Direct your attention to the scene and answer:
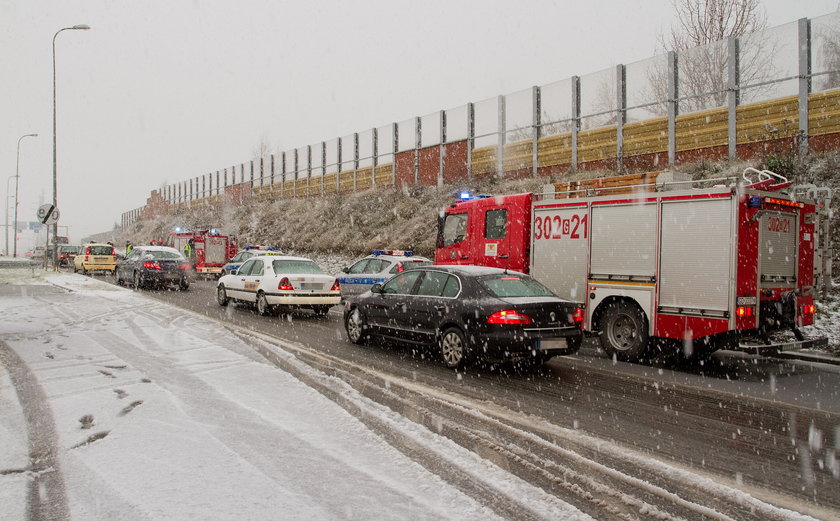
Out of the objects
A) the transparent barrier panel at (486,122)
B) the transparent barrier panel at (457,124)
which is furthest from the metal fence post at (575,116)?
the transparent barrier panel at (457,124)

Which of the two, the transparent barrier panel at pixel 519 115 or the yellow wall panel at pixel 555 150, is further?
the transparent barrier panel at pixel 519 115

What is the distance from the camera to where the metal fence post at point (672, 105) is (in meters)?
19.6

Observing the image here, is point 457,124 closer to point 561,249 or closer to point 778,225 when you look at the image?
point 561,249

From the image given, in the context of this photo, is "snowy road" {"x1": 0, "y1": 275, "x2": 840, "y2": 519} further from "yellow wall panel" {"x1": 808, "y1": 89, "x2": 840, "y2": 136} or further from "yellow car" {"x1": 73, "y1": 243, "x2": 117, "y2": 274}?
"yellow car" {"x1": 73, "y1": 243, "x2": 117, "y2": 274}

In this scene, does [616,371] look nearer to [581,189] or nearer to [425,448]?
[581,189]

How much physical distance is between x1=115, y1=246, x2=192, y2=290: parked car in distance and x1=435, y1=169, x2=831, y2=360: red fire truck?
15690mm

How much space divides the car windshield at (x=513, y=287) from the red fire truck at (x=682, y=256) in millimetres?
1607

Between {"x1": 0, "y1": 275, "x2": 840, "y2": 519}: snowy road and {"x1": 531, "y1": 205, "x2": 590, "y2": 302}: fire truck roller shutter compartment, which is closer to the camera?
{"x1": 0, "y1": 275, "x2": 840, "y2": 519}: snowy road

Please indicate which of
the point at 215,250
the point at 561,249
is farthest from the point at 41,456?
the point at 215,250

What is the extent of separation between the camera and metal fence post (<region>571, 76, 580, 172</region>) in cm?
2297

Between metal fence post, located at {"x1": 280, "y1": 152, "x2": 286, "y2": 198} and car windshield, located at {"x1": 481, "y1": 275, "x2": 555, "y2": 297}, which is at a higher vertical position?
metal fence post, located at {"x1": 280, "y1": 152, "x2": 286, "y2": 198}

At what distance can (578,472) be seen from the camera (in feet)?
15.2

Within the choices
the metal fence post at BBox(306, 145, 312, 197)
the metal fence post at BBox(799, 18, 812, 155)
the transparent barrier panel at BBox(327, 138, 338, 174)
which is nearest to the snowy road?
the metal fence post at BBox(799, 18, 812, 155)

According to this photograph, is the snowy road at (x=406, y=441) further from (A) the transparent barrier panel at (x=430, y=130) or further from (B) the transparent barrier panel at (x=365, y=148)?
(B) the transparent barrier panel at (x=365, y=148)
